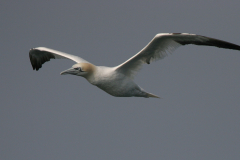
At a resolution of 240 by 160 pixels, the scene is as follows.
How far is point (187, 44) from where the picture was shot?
9406 millimetres

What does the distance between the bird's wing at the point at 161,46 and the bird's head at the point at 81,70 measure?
814 millimetres

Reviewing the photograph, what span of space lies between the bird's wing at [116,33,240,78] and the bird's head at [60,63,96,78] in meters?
0.81

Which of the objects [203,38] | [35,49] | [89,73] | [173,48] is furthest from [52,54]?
[203,38]

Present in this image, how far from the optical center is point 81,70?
10.0 meters

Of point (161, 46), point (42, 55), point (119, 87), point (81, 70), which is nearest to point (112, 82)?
point (119, 87)

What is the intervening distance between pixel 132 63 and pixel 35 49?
→ 14.4 feet

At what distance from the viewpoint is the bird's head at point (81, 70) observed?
1001 centimetres

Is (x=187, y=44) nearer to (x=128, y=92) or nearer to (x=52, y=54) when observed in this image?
(x=128, y=92)

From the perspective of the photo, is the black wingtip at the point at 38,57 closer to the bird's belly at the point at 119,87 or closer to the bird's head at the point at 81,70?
the bird's head at the point at 81,70

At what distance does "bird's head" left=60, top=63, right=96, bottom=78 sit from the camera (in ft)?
32.8

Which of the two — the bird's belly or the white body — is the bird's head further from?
the bird's belly

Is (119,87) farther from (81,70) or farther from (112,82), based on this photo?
(81,70)

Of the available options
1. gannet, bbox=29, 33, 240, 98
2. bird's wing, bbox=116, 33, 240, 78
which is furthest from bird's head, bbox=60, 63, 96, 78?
bird's wing, bbox=116, 33, 240, 78

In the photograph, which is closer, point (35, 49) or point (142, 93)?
point (142, 93)
